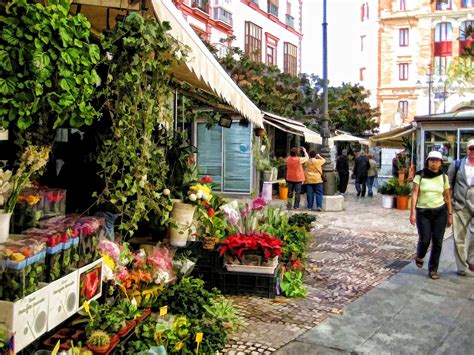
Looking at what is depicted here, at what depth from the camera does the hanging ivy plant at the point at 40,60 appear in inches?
123

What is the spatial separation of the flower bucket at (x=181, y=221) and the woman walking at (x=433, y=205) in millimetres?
3334

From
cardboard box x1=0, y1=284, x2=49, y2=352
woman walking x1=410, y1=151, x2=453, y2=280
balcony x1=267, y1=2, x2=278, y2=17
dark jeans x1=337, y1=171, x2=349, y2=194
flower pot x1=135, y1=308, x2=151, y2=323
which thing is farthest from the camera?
balcony x1=267, y1=2, x2=278, y2=17

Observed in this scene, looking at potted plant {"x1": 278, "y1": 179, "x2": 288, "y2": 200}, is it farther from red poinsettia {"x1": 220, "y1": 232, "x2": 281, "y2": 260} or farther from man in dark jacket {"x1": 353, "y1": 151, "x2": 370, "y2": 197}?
red poinsettia {"x1": 220, "y1": 232, "x2": 281, "y2": 260}

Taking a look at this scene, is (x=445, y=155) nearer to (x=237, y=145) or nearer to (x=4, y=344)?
(x=237, y=145)

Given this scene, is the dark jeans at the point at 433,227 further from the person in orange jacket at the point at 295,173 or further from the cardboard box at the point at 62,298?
the person in orange jacket at the point at 295,173

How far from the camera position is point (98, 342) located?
341 cm

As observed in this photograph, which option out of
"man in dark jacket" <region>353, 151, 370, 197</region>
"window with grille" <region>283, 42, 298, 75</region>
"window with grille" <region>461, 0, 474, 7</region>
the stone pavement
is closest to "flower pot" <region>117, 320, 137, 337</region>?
the stone pavement

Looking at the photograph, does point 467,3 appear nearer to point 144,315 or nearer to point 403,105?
point 403,105

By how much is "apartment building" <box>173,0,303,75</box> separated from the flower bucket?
56.5 feet

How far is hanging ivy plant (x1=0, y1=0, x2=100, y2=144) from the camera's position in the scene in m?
3.12

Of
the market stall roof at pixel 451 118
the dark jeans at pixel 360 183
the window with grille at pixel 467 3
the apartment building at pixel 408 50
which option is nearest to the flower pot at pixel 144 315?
the market stall roof at pixel 451 118

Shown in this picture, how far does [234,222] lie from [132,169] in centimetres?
232

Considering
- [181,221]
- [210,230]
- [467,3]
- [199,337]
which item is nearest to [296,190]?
[210,230]

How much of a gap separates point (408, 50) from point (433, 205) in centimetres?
5225
